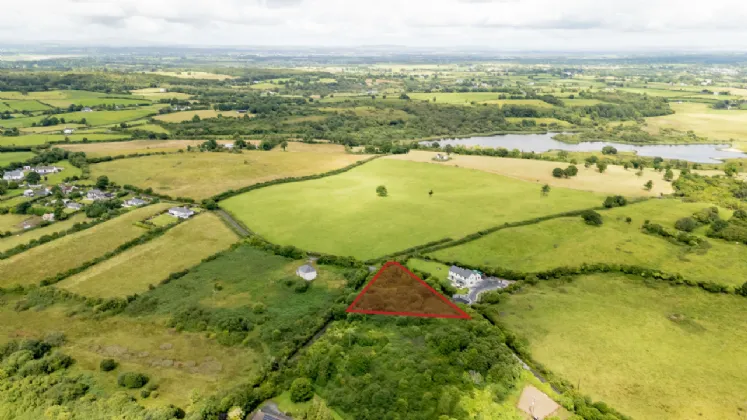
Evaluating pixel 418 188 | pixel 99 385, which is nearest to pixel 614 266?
pixel 418 188

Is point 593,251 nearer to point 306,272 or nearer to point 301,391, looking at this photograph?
point 306,272

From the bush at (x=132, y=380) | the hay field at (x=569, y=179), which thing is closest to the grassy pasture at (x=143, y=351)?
the bush at (x=132, y=380)

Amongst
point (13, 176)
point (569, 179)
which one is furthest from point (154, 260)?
point (569, 179)

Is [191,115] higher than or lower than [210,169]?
higher

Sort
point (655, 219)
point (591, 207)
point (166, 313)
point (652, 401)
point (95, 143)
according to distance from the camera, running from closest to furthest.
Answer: point (652, 401) → point (166, 313) → point (655, 219) → point (591, 207) → point (95, 143)

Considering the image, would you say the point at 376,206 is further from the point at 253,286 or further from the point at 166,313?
the point at 166,313

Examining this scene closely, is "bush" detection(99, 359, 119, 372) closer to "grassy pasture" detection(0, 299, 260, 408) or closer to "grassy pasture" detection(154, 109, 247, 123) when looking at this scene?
"grassy pasture" detection(0, 299, 260, 408)
